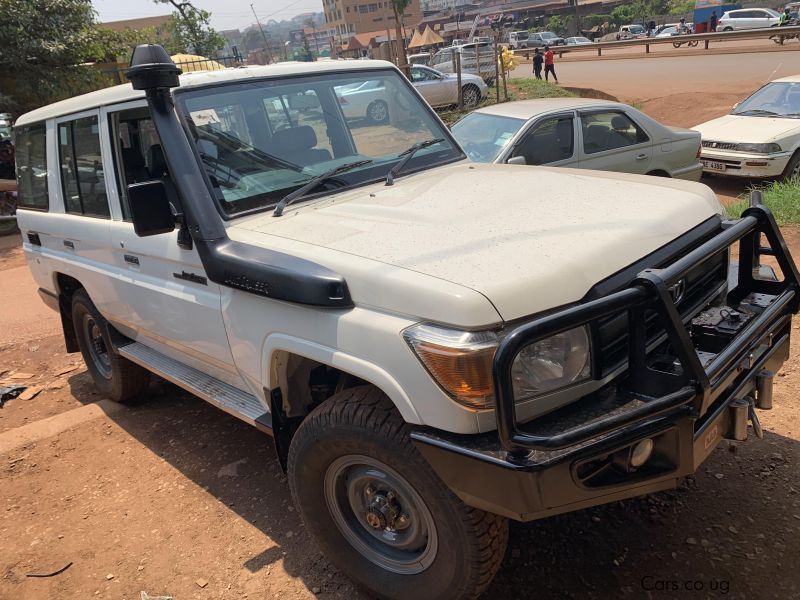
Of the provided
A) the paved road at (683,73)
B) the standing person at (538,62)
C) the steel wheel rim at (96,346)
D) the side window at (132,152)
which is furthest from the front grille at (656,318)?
the standing person at (538,62)

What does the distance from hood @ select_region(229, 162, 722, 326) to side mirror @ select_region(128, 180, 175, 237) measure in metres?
0.30

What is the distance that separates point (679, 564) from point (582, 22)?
77.1m

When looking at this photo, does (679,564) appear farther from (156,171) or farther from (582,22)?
(582,22)

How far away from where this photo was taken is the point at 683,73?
23906 millimetres

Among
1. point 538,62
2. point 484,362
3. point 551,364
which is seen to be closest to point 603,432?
point 551,364

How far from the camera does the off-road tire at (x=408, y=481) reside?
86.5 inches

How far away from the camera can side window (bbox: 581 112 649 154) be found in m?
7.60

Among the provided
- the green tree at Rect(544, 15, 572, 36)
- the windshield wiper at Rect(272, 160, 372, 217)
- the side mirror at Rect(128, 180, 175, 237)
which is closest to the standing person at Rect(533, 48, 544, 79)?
the windshield wiper at Rect(272, 160, 372, 217)

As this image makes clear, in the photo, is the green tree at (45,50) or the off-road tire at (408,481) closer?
Answer: the off-road tire at (408,481)

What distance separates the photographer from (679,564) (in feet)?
8.84

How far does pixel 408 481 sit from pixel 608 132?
21.6 ft

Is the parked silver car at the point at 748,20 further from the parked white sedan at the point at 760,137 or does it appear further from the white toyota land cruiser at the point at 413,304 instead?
the white toyota land cruiser at the point at 413,304

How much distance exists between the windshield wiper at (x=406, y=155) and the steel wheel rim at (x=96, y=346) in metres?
2.54

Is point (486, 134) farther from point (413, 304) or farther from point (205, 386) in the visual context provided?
point (413, 304)
